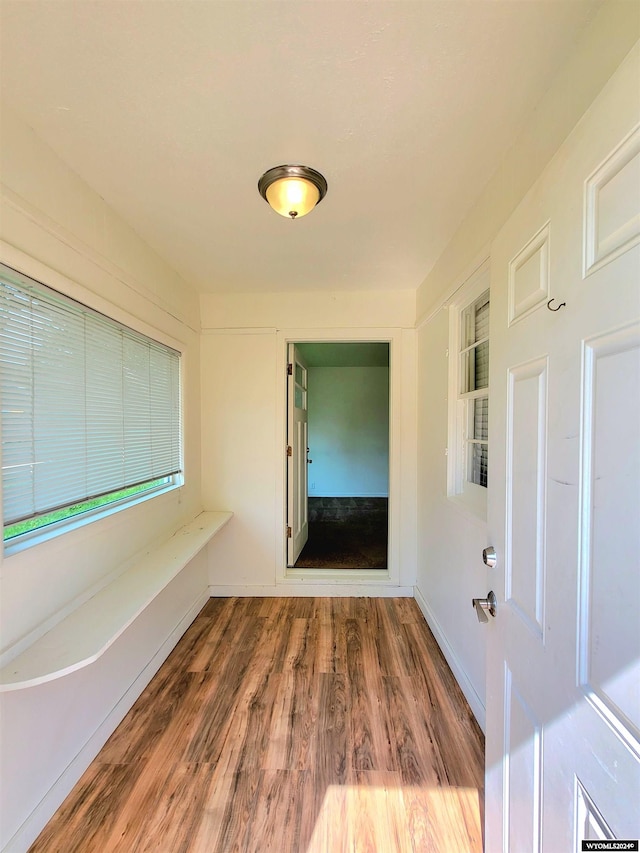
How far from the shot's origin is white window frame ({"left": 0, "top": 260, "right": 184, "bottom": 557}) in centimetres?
110

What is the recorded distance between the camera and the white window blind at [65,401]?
109cm

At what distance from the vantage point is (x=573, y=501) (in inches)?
25.4

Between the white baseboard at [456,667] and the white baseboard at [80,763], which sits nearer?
the white baseboard at [80,763]

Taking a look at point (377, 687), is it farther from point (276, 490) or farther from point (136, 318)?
point (136, 318)

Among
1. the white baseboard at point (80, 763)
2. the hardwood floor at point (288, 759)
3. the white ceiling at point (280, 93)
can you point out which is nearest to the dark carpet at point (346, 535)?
the hardwood floor at point (288, 759)

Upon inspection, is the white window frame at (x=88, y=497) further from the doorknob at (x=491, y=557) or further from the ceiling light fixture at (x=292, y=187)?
the doorknob at (x=491, y=557)

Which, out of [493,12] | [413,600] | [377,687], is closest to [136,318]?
[493,12]

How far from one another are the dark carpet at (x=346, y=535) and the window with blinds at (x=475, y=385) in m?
1.63

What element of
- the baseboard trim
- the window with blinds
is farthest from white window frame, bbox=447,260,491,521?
the baseboard trim

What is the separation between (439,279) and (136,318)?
5.80 ft

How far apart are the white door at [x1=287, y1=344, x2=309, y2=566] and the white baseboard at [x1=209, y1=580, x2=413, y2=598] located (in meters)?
0.20

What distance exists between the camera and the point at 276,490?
8.89 ft

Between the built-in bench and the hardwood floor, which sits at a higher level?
the built-in bench

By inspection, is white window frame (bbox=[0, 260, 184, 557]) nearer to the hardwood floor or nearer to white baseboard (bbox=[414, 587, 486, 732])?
the hardwood floor
